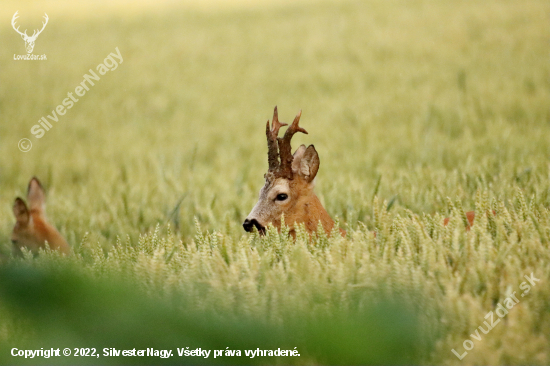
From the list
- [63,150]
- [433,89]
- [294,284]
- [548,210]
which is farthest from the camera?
[433,89]

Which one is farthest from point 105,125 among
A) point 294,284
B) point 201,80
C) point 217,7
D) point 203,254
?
point 217,7

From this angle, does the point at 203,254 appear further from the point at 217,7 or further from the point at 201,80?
the point at 217,7

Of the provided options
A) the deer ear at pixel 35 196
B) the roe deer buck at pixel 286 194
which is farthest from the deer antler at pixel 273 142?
the deer ear at pixel 35 196

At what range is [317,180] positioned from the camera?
5.76 m

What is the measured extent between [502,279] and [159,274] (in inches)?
54.3

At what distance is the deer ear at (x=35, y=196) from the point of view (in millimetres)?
4762

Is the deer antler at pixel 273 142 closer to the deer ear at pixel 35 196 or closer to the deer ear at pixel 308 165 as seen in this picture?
the deer ear at pixel 308 165

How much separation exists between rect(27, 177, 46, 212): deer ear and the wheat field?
32cm

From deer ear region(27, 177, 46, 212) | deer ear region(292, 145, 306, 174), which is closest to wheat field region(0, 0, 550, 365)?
deer ear region(27, 177, 46, 212)

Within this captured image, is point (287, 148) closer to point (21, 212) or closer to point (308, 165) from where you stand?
point (308, 165)

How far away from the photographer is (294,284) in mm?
2477

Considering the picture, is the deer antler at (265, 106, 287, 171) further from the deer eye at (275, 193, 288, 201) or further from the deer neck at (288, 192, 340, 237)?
the deer neck at (288, 192, 340, 237)

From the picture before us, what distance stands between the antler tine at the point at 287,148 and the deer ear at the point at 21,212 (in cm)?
197

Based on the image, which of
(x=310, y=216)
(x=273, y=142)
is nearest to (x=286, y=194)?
(x=310, y=216)
